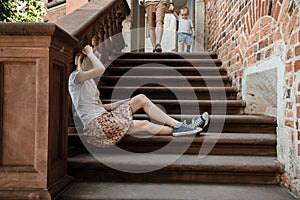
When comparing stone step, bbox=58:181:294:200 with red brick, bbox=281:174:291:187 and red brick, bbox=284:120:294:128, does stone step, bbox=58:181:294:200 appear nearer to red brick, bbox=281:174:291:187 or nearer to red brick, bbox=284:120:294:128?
red brick, bbox=281:174:291:187

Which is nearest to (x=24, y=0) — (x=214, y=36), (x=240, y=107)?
(x=214, y=36)

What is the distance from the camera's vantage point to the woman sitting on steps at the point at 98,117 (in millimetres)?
2287

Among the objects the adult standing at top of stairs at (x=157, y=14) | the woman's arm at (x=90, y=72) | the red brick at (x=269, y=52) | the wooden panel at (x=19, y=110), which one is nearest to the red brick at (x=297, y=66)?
the red brick at (x=269, y=52)

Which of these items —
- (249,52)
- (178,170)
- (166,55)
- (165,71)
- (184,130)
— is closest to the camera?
(178,170)

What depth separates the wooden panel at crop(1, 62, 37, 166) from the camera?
1.75m

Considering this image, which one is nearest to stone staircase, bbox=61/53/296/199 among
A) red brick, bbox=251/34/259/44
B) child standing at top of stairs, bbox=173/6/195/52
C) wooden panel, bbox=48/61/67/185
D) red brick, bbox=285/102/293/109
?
wooden panel, bbox=48/61/67/185

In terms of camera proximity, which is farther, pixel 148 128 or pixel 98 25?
pixel 98 25

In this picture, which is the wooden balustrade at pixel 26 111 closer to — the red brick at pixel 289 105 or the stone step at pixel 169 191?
the stone step at pixel 169 191

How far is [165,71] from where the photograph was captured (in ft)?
12.7

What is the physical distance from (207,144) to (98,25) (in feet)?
5.63

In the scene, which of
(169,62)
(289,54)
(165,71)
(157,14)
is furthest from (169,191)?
(157,14)

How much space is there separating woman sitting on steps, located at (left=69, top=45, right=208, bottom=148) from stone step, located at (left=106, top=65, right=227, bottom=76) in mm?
1381

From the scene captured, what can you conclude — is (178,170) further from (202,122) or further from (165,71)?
(165,71)

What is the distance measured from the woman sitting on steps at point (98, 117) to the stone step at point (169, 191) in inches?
16.0
